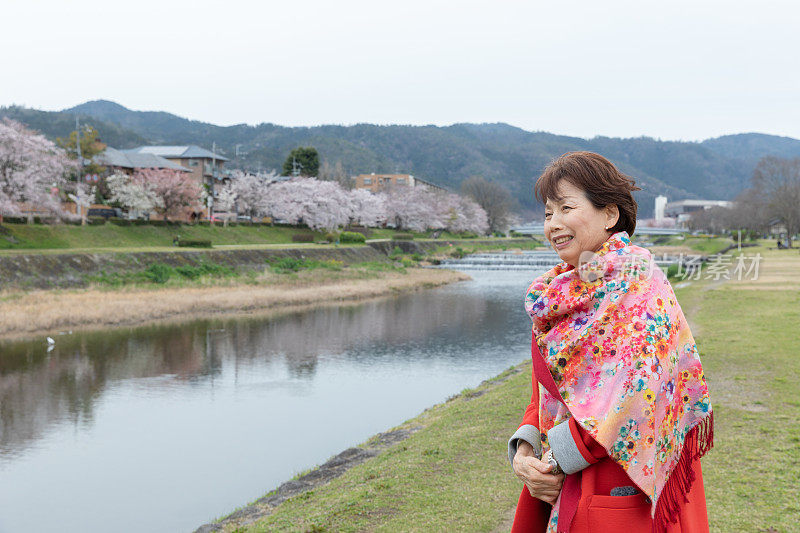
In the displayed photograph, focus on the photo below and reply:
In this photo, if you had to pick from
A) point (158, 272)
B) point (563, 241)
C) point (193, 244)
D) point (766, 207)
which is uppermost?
point (766, 207)

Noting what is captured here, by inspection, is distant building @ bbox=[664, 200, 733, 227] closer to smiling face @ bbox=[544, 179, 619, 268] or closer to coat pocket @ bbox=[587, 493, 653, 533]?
smiling face @ bbox=[544, 179, 619, 268]

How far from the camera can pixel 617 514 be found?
5.59 feet

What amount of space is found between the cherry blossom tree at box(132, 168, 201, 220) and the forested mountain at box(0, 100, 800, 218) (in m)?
54.3

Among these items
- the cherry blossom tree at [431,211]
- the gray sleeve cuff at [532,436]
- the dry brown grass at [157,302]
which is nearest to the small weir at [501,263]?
the dry brown grass at [157,302]

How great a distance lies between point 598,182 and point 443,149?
473 ft

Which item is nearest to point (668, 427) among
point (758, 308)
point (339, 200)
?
point (758, 308)

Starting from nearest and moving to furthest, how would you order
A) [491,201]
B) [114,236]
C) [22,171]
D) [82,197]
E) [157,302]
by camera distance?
[157,302]
[22,171]
[114,236]
[82,197]
[491,201]

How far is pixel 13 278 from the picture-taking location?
66.3ft

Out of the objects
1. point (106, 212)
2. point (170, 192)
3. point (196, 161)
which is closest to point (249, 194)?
point (106, 212)

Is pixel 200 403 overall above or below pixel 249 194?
below

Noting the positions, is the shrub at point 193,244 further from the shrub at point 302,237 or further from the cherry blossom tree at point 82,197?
the shrub at point 302,237

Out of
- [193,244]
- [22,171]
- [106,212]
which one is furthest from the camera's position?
[106,212]

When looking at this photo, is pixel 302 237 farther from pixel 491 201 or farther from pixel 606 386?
pixel 491 201

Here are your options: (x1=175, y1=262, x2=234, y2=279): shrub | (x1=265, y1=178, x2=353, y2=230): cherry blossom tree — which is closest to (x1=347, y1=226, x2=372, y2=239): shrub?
(x1=265, y1=178, x2=353, y2=230): cherry blossom tree
